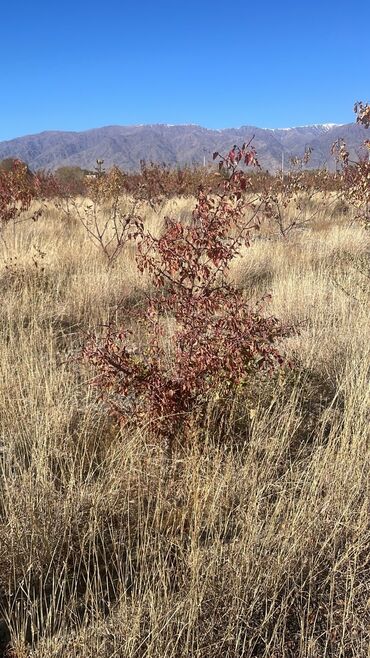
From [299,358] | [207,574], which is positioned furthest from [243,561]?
[299,358]

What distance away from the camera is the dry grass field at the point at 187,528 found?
1.67 m

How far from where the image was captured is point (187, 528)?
2141 millimetres

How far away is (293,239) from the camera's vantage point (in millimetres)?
9555

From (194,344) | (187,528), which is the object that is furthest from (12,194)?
(187,528)

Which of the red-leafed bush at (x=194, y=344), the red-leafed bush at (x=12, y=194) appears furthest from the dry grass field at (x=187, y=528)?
the red-leafed bush at (x=12, y=194)

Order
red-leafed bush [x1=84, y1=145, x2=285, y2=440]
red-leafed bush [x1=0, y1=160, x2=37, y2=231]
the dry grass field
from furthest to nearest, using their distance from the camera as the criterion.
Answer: red-leafed bush [x1=0, y1=160, x2=37, y2=231]
red-leafed bush [x1=84, y1=145, x2=285, y2=440]
the dry grass field

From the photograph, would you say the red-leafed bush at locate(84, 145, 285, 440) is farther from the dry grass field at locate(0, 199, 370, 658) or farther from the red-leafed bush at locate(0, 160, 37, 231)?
the red-leafed bush at locate(0, 160, 37, 231)

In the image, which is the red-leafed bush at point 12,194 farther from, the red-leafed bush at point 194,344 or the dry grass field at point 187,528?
the red-leafed bush at point 194,344

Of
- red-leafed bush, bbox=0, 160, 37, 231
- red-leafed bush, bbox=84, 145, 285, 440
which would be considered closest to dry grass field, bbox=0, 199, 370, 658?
red-leafed bush, bbox=84, 145, 285, 440

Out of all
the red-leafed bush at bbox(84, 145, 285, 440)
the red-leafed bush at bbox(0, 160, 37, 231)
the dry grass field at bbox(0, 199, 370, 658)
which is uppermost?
the red-leafed bush at bbox(0, 160, 37, 231)

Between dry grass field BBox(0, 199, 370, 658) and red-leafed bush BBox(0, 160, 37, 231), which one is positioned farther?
red-leafed bush BBox(0, 160, 37, 231)

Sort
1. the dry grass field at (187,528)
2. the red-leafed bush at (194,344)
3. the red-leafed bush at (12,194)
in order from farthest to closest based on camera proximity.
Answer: the red-leafed bush at (12,194)
the red-leafed bush at (194,344)
the dry grass field at (187,528)

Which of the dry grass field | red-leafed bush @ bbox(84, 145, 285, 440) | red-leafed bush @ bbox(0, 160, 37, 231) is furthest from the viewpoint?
red-leafed bush @ bbox(0, 160, 37, 231)

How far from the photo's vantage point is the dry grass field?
167 centimetres
